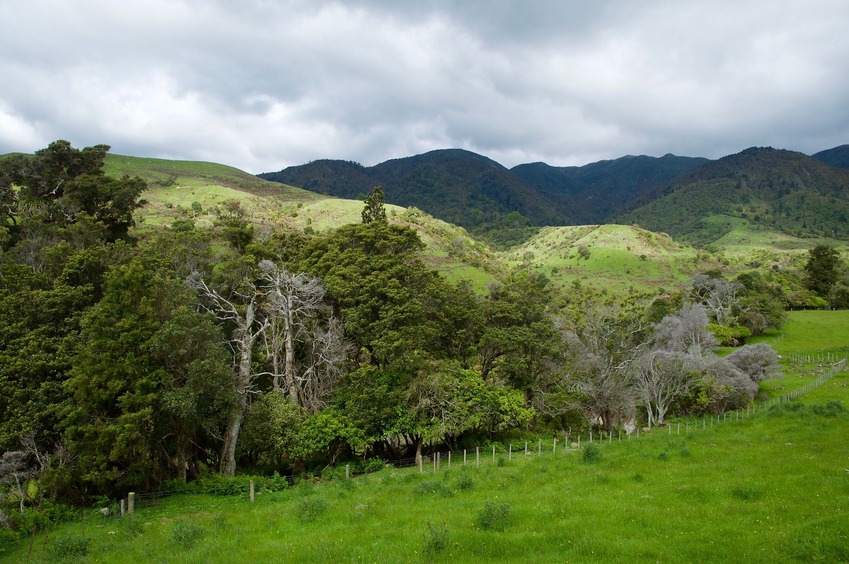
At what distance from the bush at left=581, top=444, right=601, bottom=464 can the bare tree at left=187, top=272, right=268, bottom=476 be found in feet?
58.6

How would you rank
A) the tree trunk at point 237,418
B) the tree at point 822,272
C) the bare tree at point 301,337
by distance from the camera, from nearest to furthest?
1. the tree trunk at point 237,418
2. the bare tree at point 301,337
3. the tree at point 822,272

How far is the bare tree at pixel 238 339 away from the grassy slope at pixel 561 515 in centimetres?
459

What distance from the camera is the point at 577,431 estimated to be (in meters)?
37.9

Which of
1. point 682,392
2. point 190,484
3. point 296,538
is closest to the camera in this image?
point 296,538

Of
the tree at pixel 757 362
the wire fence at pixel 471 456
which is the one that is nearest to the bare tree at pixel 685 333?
the tree at pixel 757 362

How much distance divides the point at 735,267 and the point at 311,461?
180663 mm

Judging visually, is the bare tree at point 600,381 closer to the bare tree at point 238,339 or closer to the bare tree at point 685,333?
the bare tree at point 685,333

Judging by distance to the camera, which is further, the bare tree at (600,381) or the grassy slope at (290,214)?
the grassy slope at (290,214)

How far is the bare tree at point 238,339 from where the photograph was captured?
25812mm

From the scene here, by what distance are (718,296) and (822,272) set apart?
3663cm

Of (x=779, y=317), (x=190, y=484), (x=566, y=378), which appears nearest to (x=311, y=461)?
(x=190, y=484)

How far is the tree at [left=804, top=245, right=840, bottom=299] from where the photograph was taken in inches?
3898

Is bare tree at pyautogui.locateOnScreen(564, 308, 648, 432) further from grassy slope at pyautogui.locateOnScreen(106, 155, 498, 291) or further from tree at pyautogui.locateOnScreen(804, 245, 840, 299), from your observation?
→ tree at pyautogui.locateOnScreen(804, 245, 840, 299)

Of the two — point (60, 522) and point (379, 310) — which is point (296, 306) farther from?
point (60, 522)
